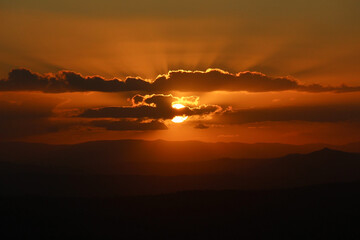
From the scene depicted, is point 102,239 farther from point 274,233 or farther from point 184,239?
point 274,233

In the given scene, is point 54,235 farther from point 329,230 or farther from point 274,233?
point 329,230

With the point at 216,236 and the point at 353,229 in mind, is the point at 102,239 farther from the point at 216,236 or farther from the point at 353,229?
the point at 353,229

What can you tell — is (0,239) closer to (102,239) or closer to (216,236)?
(102,239)

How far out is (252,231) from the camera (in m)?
198

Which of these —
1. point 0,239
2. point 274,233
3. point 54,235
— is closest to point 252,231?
point 274,233

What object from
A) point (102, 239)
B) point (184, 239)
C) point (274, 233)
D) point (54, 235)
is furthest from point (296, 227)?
point (54, 235)

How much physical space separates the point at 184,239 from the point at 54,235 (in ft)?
175

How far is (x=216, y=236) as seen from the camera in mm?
197500

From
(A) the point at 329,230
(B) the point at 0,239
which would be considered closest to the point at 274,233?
(A) the point at 329,230

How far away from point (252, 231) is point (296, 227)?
61.3 feet

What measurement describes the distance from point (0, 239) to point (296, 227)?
120m

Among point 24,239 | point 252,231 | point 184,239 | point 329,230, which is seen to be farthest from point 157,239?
point 329,230

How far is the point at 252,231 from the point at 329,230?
30737mm

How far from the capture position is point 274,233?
195 metres
